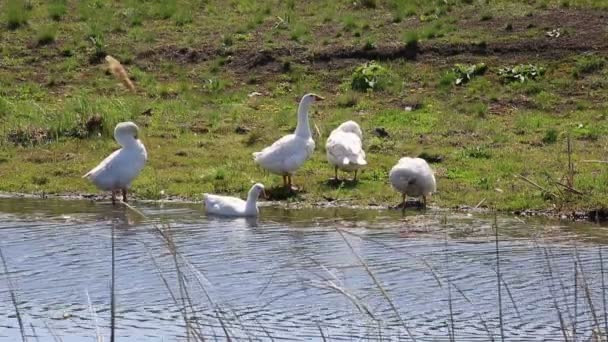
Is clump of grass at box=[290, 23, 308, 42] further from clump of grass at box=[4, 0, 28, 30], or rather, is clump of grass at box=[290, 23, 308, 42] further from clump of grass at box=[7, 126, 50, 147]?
clump of grass at box=[7, 126, 50, 147]

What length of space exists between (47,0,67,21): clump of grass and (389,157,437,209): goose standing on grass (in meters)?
12.7

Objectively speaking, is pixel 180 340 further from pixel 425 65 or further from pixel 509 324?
pixel 425 65

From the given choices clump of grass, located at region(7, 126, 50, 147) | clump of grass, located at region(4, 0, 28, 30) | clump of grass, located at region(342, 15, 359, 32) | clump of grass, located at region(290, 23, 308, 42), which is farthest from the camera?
clump of grass, located at region(4, 0, 28, 30)

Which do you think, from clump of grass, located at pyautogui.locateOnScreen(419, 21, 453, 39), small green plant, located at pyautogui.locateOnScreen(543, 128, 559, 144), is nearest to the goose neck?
small green plant, located at pyautogui.locateOnScreen(543, 128, 559, 144)

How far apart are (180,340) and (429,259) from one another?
3.24 m

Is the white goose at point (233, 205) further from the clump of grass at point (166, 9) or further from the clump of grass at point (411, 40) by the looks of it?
the clump of grass at point (166, 9)

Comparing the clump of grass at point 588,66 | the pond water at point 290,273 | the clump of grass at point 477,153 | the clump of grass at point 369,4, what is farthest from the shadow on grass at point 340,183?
the clump of grass at point 369,4

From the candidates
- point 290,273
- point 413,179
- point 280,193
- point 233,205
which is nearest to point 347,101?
point 280,193

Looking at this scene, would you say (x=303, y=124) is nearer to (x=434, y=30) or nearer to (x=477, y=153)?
(x=477, y=153)

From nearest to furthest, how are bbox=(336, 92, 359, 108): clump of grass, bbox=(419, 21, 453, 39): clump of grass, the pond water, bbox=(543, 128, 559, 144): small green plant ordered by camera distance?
the pond water → bbox=(543, 128, 559, 144): small green plant → bbox=(336, 92, 359, 108): clump of grass → bbox=(419, 21, 453, 39): clump of grass

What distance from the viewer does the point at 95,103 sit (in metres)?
19.5

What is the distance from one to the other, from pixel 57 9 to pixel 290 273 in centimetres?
1590

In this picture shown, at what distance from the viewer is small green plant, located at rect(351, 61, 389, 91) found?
71.3 feet

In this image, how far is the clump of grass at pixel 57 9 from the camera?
26.3 m
